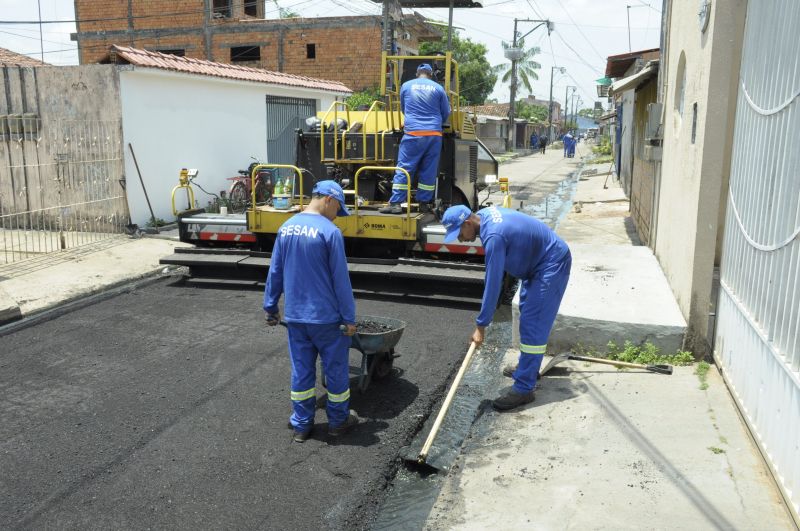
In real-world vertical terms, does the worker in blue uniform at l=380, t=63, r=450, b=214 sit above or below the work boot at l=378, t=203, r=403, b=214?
above

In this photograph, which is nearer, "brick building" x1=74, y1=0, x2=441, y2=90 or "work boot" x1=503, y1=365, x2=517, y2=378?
"work boot" x1=503, y1=365, x2=517, y2=378

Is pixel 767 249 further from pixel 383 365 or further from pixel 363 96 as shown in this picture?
pixel 363 96

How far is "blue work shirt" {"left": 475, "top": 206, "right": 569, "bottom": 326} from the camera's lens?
15.6 ft

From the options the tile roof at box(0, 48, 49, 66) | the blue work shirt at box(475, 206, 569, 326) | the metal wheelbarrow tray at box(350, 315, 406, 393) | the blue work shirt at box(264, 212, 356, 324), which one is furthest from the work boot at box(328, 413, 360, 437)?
the tile roof at box(0, 48, 49, 66)

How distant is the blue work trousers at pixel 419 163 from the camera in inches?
334

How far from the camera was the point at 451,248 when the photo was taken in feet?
27.1

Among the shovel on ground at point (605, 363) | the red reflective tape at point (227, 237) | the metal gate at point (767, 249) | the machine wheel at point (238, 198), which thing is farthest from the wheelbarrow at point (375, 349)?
the machine wheel at point (238, 198)

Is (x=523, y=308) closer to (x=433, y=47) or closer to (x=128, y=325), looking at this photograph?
(x=128, y=325)

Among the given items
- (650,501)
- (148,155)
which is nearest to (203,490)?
(650,501)

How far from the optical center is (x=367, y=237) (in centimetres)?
Result: 832

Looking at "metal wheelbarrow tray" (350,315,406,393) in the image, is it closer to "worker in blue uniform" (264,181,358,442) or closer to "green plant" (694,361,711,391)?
"worker in blue uniform" (264,181,358,442)

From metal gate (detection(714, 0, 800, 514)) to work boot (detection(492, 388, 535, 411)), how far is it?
141 centimetres

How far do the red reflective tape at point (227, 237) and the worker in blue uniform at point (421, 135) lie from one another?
1.84 metres

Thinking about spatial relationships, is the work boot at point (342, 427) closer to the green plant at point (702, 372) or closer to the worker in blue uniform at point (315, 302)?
the worker in blue uniform at point (315, 302)
